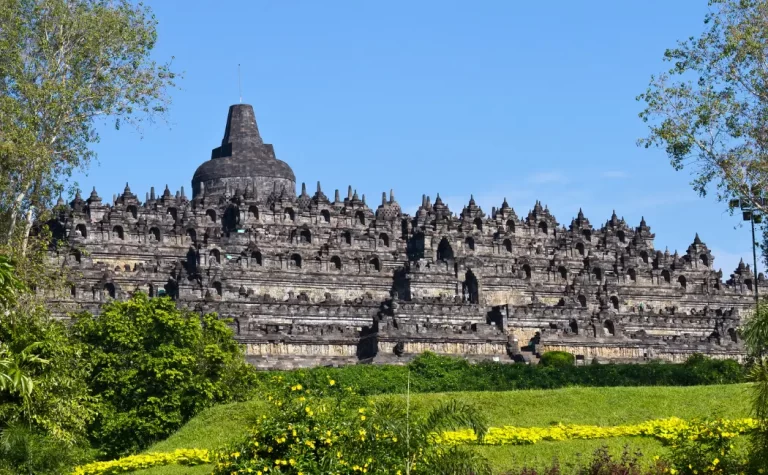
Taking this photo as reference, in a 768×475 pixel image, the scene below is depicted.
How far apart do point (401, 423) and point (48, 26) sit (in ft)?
96.0

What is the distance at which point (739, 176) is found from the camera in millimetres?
59375

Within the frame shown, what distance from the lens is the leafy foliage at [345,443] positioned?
35438 mm

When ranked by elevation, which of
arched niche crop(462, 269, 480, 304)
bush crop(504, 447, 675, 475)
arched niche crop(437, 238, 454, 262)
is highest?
arched niche crop(437, 238, 454, 262)

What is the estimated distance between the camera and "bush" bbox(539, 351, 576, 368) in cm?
8519

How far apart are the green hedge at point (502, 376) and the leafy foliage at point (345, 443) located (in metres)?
32.2

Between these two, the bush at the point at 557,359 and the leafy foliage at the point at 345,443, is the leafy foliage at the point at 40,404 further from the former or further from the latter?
the bush at the point at 557,359

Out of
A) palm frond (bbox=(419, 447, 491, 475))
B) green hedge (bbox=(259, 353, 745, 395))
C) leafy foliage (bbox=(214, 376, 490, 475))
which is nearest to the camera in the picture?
leafy foliage (bbox=(214, 376, 490, 475))

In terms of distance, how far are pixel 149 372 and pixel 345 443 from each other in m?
25.2

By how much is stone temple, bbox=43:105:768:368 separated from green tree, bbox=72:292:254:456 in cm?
2192

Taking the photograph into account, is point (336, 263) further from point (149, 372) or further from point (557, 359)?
point (149, 372)

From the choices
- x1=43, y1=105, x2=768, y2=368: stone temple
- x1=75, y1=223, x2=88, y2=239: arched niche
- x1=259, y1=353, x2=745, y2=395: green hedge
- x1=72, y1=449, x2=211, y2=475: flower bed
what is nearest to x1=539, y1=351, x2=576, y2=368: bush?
x1=43, y1=105, x2=768, y2=368: stone temple

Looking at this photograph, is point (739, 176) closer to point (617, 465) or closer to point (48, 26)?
point (617, 465)

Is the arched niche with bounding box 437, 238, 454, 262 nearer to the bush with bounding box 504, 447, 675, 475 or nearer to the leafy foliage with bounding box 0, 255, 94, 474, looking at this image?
the leafy foliage with bounding box 0, 255, 94, 474

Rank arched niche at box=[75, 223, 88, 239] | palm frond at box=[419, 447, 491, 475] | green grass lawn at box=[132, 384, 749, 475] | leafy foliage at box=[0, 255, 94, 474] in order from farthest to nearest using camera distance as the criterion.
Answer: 1. arched niche at box=[75, 223, 88, 239]
2. green grass lawn at box=[132, 384, 749, 475]
3. leafy foliage at box=[0, 255, 94, 474]
4. palm frond at box=[419, 447, 491, 475]
